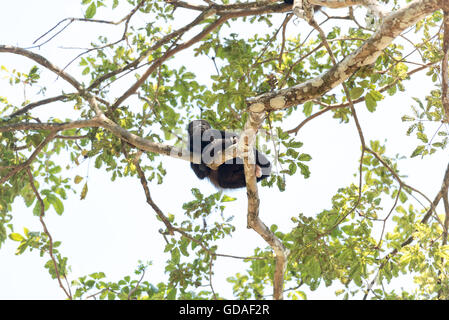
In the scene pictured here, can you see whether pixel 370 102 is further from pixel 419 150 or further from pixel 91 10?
pixel 91 10

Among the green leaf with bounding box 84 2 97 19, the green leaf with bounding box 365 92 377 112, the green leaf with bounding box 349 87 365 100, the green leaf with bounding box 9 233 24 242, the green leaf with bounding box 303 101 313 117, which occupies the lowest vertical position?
the green leaf with bounding box 9 233 24 242

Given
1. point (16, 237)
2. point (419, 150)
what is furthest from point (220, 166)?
point (16, 237)

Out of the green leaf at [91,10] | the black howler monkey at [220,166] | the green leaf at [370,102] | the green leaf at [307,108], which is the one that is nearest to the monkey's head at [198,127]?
the black howler monkey at [220,166]

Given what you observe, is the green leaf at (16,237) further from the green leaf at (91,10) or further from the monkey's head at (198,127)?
the green leaf at (91,10)

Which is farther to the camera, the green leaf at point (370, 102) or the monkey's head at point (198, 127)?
the monkey's head at point (198, 127)

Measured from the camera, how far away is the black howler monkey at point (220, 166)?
4861 mm

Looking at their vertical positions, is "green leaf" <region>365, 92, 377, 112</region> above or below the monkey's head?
below

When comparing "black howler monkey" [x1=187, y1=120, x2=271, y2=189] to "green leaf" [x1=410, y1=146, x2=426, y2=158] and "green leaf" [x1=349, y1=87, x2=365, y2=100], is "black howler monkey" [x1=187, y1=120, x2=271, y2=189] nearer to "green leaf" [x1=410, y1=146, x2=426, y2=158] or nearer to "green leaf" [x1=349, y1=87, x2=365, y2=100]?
"green leaf" [x1=349, y1=87, x2=365, y2=100]

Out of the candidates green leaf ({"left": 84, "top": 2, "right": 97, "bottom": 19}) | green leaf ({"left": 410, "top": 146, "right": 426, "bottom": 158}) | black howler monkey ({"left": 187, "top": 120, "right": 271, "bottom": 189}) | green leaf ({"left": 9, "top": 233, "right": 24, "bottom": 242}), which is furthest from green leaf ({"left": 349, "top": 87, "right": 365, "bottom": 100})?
green leaf ({"left": 9, "top": 233, "right": 24, "bottom": 242})

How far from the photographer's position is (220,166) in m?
5.26

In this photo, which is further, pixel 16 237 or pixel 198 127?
pixel 198 127

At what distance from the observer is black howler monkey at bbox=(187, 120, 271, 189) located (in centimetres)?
486

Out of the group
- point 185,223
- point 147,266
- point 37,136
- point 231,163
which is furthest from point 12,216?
→ point 231,163

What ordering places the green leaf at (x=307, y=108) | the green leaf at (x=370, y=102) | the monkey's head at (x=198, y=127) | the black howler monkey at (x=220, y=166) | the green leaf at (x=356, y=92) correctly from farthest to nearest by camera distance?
the monkey's head at (x=198, y=127)
the green leaf at (x=307, y=108)
the black howler monkey at (x=220, y=166)
the green leaf at (x=370, y=102)
the green leaf at (x=356, y=92)
